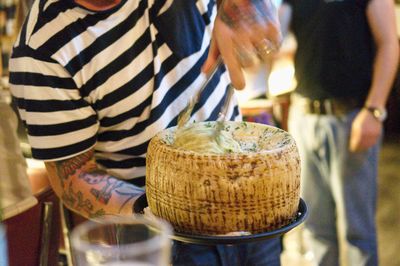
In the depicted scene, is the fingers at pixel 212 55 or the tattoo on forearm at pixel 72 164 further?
the tattoo on forearm at pixel 72 164

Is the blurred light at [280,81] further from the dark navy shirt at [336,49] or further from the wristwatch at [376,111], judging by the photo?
the wristwatch at [376,111]

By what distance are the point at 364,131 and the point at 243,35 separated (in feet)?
4.63

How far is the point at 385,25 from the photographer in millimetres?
2236

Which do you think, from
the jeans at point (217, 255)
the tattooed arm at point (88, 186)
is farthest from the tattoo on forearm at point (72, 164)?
the jeans at point (217, 255)

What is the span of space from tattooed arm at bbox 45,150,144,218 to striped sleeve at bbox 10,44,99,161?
0.04 metres

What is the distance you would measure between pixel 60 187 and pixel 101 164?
11 centimetres

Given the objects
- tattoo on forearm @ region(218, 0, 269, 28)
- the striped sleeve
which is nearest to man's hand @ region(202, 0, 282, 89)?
tattoo on forearm @ region(218, 0, 269, 28)

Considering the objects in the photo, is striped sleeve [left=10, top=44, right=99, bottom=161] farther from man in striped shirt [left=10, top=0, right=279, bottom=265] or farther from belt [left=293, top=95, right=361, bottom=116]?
belt [left=293, top=95, right=361, bottom=116]

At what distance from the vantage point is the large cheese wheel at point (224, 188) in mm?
903

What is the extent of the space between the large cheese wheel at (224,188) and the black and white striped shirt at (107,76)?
0.35m

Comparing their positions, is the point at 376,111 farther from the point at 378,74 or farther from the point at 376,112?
the point at 378,74

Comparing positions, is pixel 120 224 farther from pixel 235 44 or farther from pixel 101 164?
pixel 101 164

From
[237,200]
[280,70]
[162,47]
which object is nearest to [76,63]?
[162,47]

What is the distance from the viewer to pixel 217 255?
4.18 ft
